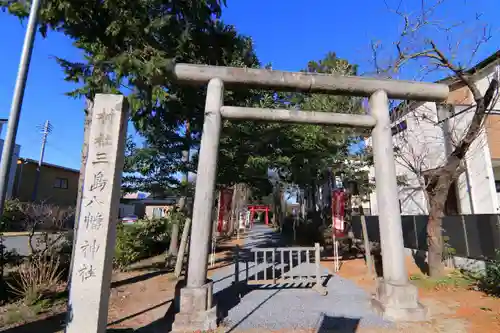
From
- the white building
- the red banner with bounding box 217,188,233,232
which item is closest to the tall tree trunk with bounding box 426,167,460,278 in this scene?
the white building

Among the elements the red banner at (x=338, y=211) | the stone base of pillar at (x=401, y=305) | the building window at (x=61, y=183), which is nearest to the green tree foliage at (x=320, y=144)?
the red banner at (x=338, y=211)

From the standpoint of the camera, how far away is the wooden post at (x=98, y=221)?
3.65 meters

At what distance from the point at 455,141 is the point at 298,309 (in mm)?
8280

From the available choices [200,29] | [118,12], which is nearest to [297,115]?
[200,29]

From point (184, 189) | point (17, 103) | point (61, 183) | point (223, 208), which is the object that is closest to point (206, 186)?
point (17, 103)

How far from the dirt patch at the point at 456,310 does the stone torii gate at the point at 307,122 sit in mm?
341

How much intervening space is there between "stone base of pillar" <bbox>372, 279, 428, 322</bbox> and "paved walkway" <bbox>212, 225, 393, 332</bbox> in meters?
0.21

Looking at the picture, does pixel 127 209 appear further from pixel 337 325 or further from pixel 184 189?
pixel 337 325

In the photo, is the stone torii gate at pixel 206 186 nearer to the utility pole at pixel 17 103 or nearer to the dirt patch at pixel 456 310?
the dirt patch at pixel 456 310

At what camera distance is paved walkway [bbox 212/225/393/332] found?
516 cm

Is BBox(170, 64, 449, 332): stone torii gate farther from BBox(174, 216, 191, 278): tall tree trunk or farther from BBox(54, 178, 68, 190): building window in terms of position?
BBox(54, 178, 68, 190): building window

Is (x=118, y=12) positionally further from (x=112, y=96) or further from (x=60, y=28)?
(x=112, y=96)

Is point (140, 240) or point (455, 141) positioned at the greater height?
point (455, 141)

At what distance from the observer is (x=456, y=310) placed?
5809 millimetres
